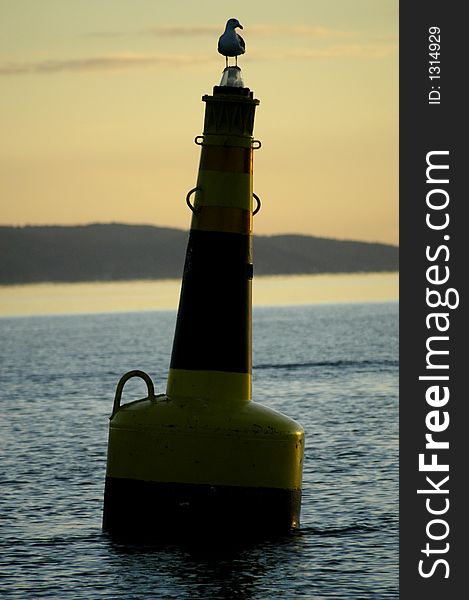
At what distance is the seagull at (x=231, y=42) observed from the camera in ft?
70.2

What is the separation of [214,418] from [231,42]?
4677 millimetres

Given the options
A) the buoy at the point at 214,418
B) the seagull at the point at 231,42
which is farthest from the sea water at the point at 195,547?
the seagull at the point at 231,42

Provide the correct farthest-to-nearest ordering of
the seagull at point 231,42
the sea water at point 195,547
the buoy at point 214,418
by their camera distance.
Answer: the seagull at point 231,42 → the buoy at point 214,418 → the sea water at point 195,547

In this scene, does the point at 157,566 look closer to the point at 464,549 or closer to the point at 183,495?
the point at 183,495

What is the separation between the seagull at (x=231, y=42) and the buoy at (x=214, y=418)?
2.17ft

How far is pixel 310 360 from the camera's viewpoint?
84.6 m

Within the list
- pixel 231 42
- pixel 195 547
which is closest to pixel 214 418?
pixel 195 547

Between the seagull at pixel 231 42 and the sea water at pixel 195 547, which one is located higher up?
the seagull at pixel 231 42

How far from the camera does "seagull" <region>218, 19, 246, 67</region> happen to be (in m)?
21.4

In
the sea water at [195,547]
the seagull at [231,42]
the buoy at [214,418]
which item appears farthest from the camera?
the seagull at [231,42]

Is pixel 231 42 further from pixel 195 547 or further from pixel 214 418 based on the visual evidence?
pixel 195 547

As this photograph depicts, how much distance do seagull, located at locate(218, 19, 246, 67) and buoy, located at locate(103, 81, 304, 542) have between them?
661 mm

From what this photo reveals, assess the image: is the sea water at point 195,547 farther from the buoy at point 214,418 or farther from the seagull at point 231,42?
the seagull at point 231,42

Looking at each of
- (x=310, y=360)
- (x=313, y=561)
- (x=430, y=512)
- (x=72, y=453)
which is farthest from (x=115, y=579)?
(x=310, y=360)
